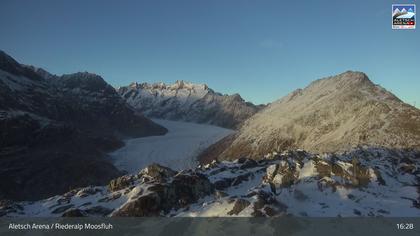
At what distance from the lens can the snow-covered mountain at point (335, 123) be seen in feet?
242

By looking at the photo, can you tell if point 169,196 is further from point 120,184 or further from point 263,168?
point 263,168

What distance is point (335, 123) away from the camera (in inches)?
3900

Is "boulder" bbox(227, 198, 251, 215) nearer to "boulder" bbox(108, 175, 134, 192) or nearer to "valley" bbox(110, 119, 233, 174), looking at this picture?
"boulder" bbox(108, 175, 134, 192)

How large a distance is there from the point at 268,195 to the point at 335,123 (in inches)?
2892

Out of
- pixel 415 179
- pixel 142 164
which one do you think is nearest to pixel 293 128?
pixel 142 164

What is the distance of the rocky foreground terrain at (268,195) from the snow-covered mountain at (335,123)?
3083cm

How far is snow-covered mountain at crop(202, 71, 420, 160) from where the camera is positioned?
73.9 m

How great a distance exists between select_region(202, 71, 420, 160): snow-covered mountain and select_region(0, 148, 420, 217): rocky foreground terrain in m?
30.8

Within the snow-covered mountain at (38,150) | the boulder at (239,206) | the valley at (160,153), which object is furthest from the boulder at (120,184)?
the valley at (160,153)

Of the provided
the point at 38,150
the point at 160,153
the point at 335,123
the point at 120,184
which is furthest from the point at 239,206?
the point at 160,153

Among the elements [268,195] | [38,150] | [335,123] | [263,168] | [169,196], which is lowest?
[169,196]

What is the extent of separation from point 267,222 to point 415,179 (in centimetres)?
1791

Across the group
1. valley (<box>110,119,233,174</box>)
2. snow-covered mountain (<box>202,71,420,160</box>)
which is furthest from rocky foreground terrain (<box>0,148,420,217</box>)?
valley (<box>110,119,233,174</box>)

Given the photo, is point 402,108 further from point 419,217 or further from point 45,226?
point 45,226
